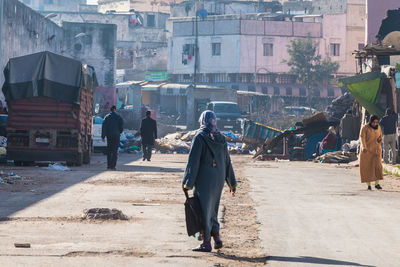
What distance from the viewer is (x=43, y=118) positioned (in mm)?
22391

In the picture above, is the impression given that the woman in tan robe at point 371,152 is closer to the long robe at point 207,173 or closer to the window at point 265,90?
the long robe at point 207,173

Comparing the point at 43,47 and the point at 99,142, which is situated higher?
the point at 43,47

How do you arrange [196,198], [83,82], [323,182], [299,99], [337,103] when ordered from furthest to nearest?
1. [299,99]
2. [337,103]
3. [83,82]
4. [323,182]
5. [196,198]

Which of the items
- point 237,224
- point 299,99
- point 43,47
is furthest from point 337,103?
point 299,99

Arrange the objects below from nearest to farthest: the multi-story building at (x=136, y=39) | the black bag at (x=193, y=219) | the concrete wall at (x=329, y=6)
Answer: the black bag at (x=193, y=219) < the concrete wall at (x=329, y=6) < the multi-story building at (x=136, y=39)

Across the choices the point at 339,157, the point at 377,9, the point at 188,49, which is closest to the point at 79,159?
the point at 339,157

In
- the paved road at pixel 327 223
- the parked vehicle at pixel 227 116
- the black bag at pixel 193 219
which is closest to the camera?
the paved road at pixel 327 223

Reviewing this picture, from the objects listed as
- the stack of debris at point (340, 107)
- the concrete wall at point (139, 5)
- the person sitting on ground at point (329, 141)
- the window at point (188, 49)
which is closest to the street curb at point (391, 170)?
the person sitting on ground at point (329, 141)

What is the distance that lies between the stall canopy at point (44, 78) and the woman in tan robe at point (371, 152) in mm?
8730

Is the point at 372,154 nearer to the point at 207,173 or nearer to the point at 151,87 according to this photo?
the point at 207,173

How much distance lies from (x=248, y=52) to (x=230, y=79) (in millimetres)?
3219

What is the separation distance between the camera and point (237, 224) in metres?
11.1

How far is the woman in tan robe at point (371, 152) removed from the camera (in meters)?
17.6

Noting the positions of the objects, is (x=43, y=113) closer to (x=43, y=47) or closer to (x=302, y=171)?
(x=302, y=171)
